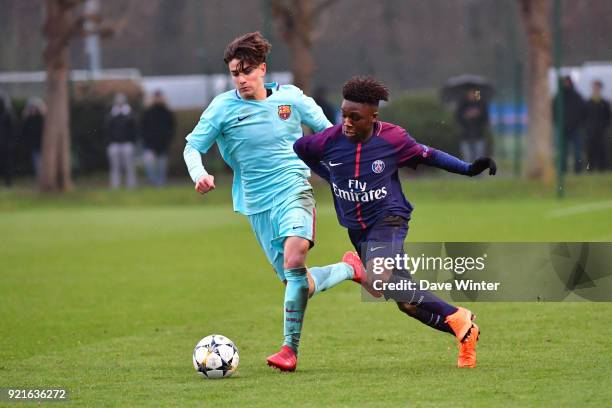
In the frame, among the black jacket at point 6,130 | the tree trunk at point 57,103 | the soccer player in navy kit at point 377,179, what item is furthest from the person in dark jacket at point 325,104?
the soccer player in navy kit at point 377,179

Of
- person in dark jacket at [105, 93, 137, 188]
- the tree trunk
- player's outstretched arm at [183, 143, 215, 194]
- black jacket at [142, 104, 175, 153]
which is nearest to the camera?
player's outstretched arm at [183, 143, 215, 194]

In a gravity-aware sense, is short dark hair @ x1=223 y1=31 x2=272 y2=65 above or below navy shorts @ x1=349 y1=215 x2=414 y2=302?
above

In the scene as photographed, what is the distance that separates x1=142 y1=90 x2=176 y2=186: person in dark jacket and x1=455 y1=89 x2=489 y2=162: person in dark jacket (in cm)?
638

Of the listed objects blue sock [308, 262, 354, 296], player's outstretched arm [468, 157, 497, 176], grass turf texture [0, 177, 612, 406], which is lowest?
grass turf texture [0, 177, 612, 406]

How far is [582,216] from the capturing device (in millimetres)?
18375

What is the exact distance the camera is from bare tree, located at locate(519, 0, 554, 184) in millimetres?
23234

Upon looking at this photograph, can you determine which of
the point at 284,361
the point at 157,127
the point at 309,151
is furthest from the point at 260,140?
the point at 157,127

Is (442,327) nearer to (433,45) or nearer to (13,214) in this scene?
(13,214)

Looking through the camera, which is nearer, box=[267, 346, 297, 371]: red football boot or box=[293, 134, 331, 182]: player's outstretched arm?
box=[267, 346, 297, 371]: red football boot

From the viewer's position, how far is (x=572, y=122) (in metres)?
22.1

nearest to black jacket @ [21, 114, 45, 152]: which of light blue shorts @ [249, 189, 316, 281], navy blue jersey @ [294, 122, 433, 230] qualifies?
light blue shorts @ [249, 189, 316, 281]

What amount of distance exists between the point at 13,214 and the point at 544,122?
10.2 m

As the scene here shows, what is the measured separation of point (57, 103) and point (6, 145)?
1493mm

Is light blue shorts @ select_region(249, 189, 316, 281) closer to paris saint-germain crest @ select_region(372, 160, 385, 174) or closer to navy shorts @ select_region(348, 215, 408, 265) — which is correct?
navy shorts @ select_region(348, 215, 408, 265)
